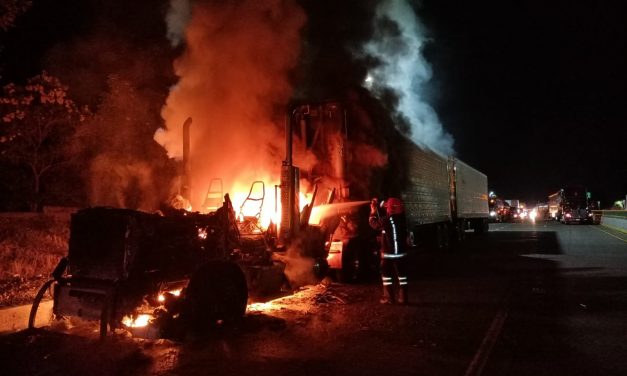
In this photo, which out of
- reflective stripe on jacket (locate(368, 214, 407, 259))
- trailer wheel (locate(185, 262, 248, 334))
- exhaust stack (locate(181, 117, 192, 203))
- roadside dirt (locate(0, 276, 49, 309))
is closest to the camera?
trailer wheel (locate(185, 262, 248, 334))

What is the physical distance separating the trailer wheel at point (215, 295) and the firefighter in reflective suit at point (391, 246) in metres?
2.68

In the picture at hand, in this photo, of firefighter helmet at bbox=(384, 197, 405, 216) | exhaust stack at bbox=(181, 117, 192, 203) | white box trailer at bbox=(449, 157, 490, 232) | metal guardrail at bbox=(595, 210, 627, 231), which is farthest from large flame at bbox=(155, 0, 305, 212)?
metal guardrail at bbox=(595, 210, 627, 231)

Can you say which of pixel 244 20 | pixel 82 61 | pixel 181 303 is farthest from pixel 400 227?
pixel 82 61

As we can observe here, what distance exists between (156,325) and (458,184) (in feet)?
63.3

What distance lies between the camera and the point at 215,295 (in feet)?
21.4

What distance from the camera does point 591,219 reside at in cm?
4197

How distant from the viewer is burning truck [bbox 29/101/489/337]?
5.81 metres

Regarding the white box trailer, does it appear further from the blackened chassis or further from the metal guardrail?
the blackened chassis

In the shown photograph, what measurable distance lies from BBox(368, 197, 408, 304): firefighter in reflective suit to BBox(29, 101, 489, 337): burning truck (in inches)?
67.0

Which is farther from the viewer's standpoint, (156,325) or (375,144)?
(375,144)

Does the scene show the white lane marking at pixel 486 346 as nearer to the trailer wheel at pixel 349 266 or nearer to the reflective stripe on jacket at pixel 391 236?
the reflective stripe on jacket at pixel 391 236

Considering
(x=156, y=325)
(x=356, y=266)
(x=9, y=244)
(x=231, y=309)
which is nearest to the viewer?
(x=156, y=325)

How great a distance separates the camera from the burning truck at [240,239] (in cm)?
581

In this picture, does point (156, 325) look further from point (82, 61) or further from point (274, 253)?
point (82, 61)
